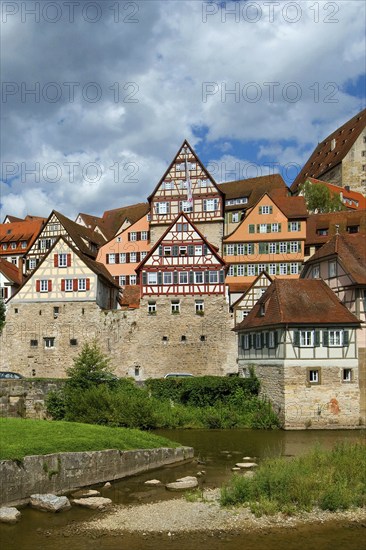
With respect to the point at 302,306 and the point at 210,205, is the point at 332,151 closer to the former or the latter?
the point at 210,205

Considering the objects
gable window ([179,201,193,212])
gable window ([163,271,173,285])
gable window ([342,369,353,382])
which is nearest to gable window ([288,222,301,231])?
gable window ([179,201,193,212])

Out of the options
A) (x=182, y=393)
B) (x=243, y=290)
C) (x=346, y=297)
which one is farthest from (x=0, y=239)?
(x=346, y=297)

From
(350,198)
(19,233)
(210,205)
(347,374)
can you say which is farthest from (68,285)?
(350,198)

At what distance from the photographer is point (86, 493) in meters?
17.3

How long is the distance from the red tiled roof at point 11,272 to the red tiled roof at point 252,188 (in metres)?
22.5

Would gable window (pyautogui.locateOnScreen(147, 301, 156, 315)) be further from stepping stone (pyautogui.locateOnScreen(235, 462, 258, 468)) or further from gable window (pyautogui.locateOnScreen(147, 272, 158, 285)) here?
stepping stone (pyautogui.locateOnScreen(235, 462, 258, 468))

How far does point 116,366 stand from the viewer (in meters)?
46.2

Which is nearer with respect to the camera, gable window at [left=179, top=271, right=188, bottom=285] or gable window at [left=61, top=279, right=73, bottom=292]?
gable window at [left=179, top=271, right=188, bottom=285]

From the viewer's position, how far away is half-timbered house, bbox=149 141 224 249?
5591cm

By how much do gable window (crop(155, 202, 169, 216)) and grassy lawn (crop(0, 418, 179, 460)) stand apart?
35.2m

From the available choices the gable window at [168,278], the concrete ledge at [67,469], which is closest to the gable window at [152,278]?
the gable window at [168,278]

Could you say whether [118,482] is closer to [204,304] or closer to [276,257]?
[204,304]

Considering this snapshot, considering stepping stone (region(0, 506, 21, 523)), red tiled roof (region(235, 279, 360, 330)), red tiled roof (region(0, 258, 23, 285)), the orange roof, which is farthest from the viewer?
the orange roof

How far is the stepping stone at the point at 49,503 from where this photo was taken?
1548 centimetres
